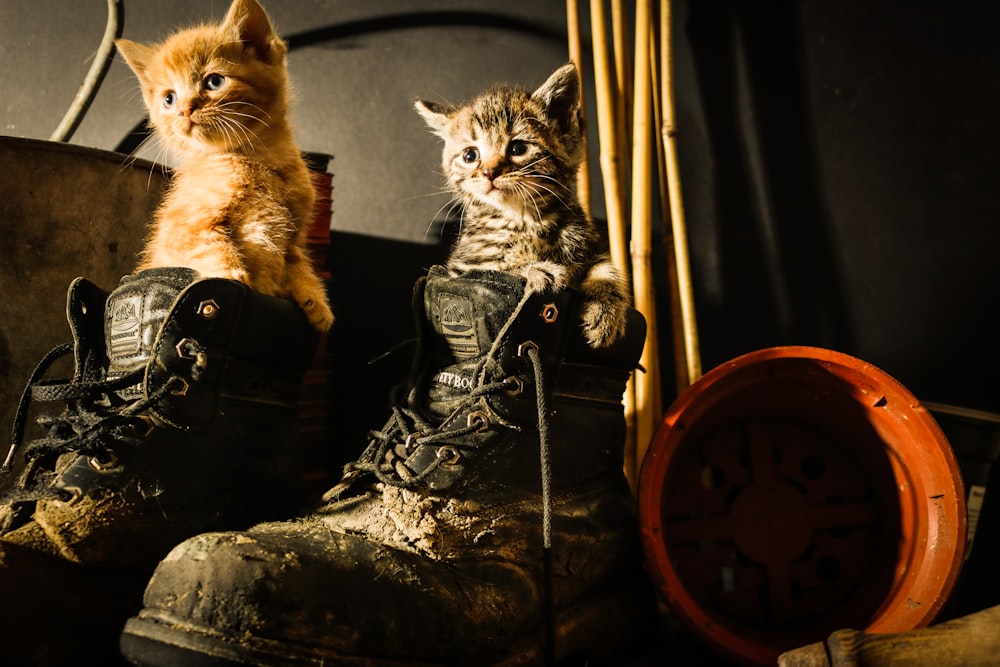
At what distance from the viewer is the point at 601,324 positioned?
849 millimetres

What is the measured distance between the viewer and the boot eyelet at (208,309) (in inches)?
31.0

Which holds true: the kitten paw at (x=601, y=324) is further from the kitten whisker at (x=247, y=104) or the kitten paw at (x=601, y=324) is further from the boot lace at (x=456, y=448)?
the kitten whisker at (x=247, y=104)

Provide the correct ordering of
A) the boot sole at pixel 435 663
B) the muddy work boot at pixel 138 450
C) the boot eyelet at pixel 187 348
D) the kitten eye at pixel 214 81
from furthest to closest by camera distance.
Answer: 1. the kitten eye at pixel 214 81
2. the boot eyelet at pixel 187 348
3. the muddy work boot at pixel 138 450
4. the boot sole at pixel 435 663

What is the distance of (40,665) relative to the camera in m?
0.62

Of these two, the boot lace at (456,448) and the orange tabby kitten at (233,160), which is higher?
the orange tabby kitten at (233,160)

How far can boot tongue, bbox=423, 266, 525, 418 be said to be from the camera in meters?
0.81

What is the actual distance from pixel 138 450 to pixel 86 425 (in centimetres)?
8

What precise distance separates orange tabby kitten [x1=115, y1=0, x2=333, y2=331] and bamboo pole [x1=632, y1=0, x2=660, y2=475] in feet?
2.08

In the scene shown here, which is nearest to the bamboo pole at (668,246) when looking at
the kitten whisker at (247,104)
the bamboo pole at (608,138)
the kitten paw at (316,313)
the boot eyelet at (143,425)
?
the bamboo pole at (608,138)

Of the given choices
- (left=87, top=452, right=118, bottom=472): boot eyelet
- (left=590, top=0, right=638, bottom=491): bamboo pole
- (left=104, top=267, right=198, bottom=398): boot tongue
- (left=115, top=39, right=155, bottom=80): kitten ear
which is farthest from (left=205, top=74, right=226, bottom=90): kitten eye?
(left=590, top=0, right=638, bottom=491): bamboo pole

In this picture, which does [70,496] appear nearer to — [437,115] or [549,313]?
[549,313]

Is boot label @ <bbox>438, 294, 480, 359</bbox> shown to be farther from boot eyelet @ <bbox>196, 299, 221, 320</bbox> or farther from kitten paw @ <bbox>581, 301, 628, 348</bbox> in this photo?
boot eyelet @ <bbox>196, 299, 221, 320</bbox>

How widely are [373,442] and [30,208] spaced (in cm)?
74

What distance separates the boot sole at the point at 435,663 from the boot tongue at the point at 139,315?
33 cm
